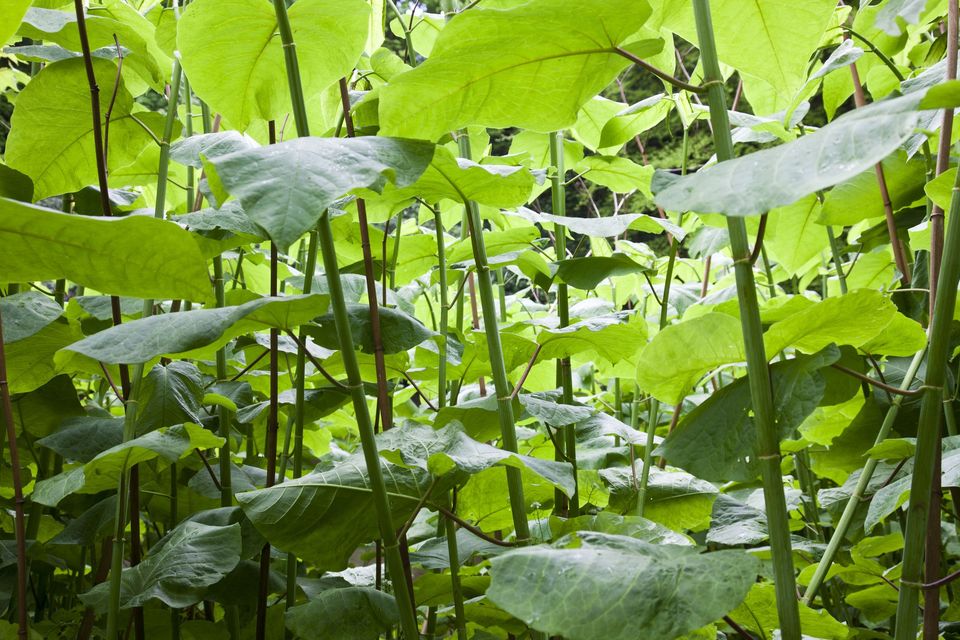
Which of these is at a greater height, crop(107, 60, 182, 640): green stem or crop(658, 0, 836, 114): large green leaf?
crop(658, 0, 836, 114): large green leaf

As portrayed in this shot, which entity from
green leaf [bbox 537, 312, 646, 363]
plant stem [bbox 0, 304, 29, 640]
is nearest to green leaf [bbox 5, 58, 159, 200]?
plant stem [bbox 0, 304, 29, 640]

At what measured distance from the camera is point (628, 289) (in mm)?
1899

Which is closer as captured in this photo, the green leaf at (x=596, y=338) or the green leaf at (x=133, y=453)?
the green leaf at (x=133, y=453)

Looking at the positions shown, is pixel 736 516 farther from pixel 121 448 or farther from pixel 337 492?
pixel 121 448

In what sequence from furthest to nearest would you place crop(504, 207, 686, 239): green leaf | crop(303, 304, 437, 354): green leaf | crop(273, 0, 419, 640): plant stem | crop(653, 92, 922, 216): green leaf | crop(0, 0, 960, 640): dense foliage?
crop(504, 207, 686, 239): green leaf, crop(303, 304, 437, 354): green leaf, crop(273, 0, 419, 640): plant stem, crop(0, 0, 960, 640): dense foliage, crop(653, 92, 922, 216): green leaf

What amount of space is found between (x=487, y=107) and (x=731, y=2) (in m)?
0.24

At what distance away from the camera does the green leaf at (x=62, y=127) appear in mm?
953

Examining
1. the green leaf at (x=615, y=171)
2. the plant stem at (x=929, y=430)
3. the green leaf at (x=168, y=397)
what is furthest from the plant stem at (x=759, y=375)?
the green leaf at (x=168, y=397)

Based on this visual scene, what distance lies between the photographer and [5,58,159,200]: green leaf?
953 millimetres

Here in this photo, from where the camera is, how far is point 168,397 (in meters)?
0.96

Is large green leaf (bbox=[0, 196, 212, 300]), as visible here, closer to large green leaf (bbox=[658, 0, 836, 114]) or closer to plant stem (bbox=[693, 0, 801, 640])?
plant stem (bbox=[693, 0, 801, 640])

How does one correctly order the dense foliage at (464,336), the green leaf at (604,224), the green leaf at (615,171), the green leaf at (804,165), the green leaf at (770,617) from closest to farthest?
the green leaf at (804,165)
the dense foliage at (464,336)
the green leaf at (770,617)
the green leaf at (604,224)
the green leaf at (615,171)

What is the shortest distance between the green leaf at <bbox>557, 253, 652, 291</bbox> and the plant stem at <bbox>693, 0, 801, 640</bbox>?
0.44 metres

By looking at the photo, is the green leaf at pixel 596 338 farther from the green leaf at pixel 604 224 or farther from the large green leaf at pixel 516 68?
the large green leaf at pixel 516 68
